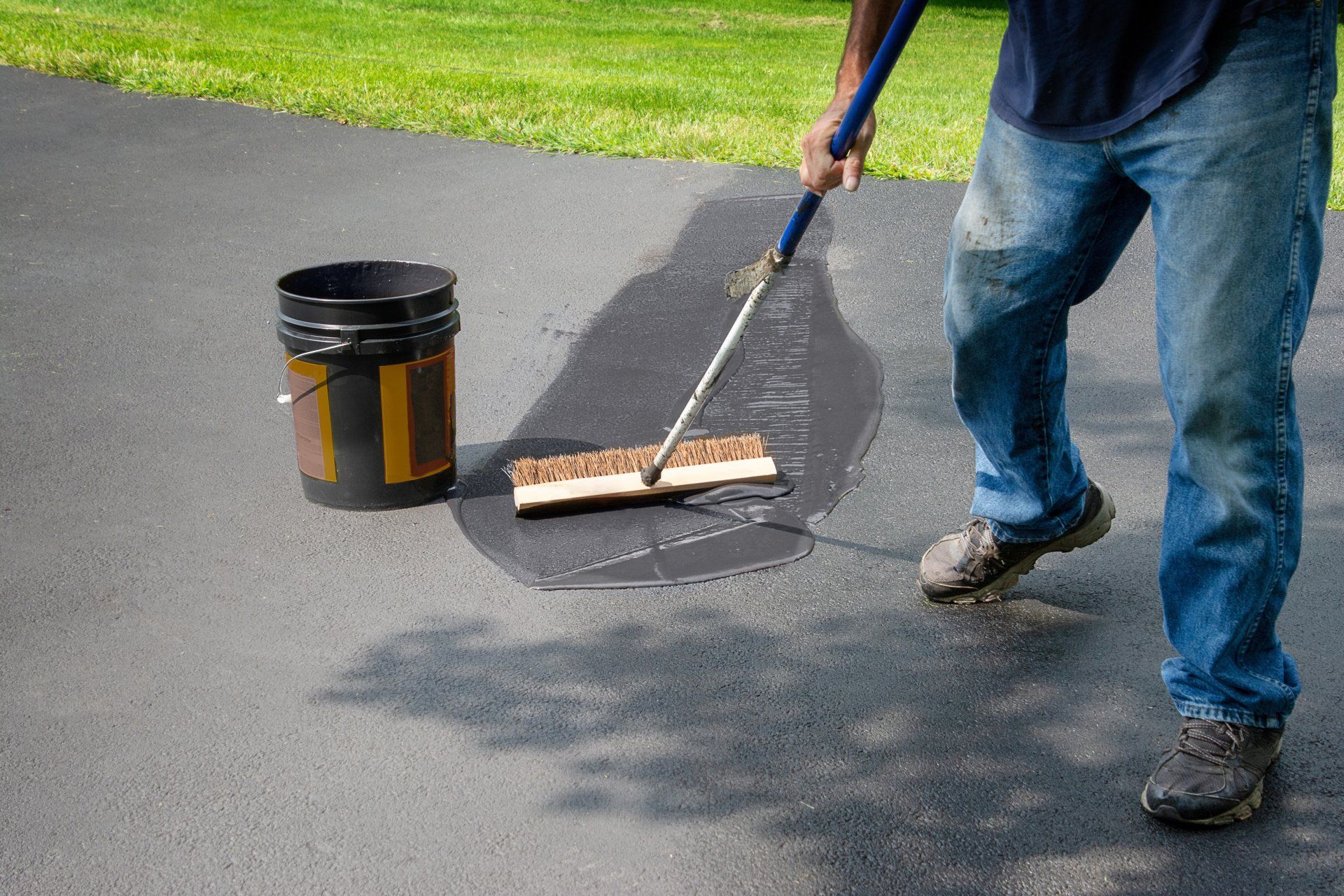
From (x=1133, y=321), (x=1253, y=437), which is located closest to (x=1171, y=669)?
(x=1253, y=437)

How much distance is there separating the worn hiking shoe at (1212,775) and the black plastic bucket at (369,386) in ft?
7.01

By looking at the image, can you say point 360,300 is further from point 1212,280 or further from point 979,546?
point 1212,280

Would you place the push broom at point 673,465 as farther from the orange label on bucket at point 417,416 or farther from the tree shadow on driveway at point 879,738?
the tree shadow on driveway at point 879,738

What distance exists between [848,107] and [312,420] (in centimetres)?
176

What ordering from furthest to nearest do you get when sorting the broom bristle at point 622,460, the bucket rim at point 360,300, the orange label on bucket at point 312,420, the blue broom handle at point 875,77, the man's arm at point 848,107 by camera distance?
the broom bristle at point 622,460 < the orange label on bucket at point 312,420 < the bucket rim at point 360,300 < the man's arm at point 848,107 < the blue broom handle at point 875,77

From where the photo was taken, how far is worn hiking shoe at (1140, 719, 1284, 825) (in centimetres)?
216

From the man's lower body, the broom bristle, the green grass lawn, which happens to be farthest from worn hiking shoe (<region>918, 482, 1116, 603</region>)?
the green grass lawn

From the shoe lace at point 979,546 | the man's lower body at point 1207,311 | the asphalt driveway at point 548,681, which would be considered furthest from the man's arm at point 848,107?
the asphalt driveway at point 548,681

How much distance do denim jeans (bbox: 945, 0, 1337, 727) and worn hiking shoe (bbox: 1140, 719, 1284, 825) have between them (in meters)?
0.04

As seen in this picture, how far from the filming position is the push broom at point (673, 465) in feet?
9.81

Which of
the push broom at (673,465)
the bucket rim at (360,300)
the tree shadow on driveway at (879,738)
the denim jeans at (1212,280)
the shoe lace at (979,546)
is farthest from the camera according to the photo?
the bucket rim at (360,300)

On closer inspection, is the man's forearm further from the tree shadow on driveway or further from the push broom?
the tree shadow on driveway

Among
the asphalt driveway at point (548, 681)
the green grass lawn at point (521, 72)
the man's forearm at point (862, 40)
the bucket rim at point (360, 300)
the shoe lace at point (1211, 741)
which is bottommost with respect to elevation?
the asphalt driveway at point (548, 681)

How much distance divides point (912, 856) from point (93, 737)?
1.67m
